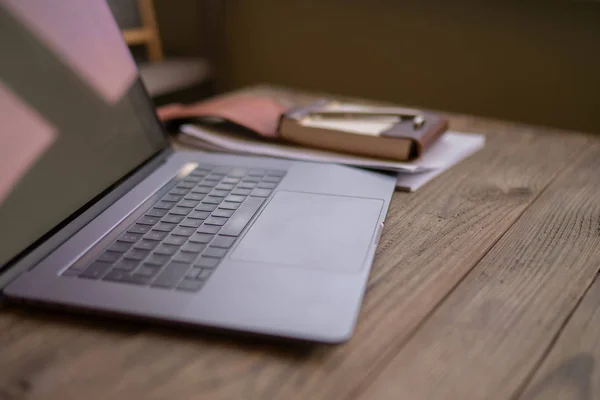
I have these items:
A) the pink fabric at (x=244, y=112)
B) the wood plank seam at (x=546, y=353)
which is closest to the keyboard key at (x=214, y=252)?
the wood plank seam at (x=546, y=353)

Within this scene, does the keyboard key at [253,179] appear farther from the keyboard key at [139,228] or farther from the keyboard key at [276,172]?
the keyboard key at [139,228]

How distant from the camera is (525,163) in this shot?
78 cm

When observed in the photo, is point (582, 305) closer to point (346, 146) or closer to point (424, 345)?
point (424, 345)

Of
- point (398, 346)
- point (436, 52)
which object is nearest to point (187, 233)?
point (398, 346)

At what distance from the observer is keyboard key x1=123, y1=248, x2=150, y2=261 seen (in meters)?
0.46

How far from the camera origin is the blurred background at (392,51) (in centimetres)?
153

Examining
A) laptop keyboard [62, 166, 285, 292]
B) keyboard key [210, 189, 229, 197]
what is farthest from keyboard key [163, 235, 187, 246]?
keyboard key [210, 189, 229, 197]

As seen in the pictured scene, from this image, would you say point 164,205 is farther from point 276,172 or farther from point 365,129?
point 365,129

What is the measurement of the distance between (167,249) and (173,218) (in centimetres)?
7

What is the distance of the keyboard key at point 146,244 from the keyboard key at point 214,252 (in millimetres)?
48

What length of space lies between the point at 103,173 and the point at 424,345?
0.38 metres

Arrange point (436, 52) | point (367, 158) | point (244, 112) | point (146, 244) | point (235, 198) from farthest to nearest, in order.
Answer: point (436, 52)
point (244, 112)
point (367, 158)
point (235, 198)
point (146, 244)

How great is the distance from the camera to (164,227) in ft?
1.69

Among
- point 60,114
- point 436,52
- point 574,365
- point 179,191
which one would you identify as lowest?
point 436,52
